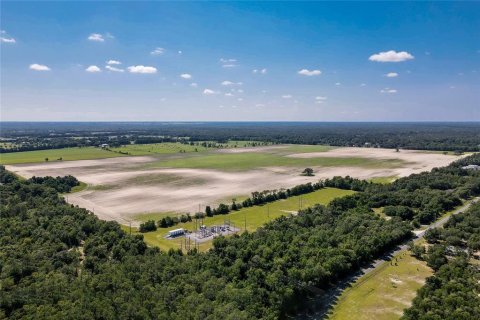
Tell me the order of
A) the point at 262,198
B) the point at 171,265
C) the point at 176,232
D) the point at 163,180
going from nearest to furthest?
the point at 171,265
the point at 176,232
the point at 262,198
the point at 163,180

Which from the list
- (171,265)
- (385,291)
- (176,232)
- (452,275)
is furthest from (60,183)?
(452,275)

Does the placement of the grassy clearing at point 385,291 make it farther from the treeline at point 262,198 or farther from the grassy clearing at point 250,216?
the treeline at point 262,198

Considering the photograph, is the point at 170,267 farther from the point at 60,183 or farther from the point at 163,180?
the point at 60,183

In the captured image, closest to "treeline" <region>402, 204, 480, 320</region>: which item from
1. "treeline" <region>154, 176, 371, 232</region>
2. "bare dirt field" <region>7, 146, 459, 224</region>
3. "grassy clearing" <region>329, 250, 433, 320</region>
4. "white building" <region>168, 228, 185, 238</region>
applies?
"grassy clearing" <region>329, 250, 433, 320</region>

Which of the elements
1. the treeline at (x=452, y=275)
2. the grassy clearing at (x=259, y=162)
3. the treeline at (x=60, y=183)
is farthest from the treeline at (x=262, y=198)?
the treeline at (x=60, y=183)

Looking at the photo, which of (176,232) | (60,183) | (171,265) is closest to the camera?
(171,265)

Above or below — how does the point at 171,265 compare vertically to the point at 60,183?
below

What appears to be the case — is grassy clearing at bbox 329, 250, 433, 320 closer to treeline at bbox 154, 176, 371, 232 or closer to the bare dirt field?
treeline at bbox 154, 176, 371, 232

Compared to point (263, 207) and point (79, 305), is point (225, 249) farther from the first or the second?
point (263, 207)
